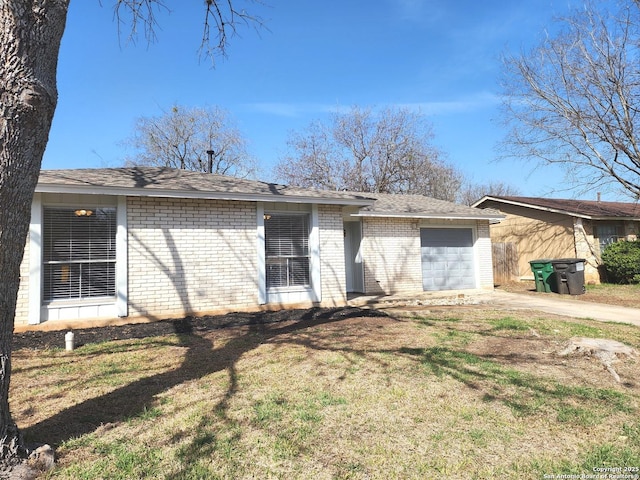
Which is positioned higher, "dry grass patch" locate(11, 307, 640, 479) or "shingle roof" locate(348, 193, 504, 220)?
"shingle roof" locate(348, 193, 504, 220)

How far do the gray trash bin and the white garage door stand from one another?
9.05 ft

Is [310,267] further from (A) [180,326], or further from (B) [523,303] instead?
(B) [523,303]

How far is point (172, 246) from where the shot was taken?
8.38 meters

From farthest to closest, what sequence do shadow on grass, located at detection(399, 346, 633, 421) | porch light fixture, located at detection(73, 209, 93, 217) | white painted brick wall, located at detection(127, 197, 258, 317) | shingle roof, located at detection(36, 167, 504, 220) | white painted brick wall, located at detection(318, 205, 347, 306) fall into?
1. white painted brick wall, located at detection(318, 205, 347, 306)
2. white painted brick wall, located at detection(127, 197, 258, 317)
3. porch light fixture, located at detection(73, 209, 93, 217)
4. shingle roof, located at detection(36, 167, 504, 220)
5. shadow on grass, located at detection(399, 346, 633, 421)

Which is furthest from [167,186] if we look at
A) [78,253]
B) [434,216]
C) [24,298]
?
[434,216]

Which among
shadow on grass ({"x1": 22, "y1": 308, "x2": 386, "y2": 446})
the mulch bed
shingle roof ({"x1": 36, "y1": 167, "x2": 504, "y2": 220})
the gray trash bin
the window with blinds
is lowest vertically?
shadow on grass ({"x1": 22, "y1": 308, "x2": 386, "y2": 446})

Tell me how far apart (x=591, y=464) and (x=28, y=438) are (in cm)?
439

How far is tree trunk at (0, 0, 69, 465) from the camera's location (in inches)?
102

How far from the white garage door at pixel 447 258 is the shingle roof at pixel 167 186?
4.66 m

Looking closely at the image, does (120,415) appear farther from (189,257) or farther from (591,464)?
(189,257)

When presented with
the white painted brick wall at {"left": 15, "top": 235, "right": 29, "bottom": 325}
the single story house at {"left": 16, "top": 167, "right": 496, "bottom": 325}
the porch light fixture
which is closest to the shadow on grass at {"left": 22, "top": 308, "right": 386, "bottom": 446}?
the single story house at {"left": 16, "top": 167, "right": 496, "bottom": 325}

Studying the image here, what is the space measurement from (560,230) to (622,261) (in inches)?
103

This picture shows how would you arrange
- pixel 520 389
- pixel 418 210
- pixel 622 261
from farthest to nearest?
pixel 622 261
pixel 418 210
pixel 520 389

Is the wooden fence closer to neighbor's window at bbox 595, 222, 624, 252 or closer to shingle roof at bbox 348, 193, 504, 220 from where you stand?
neighbor's window at bbox 595, 222, 624, 252
